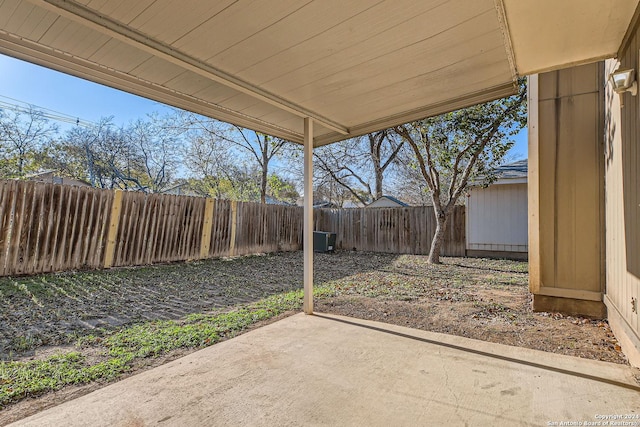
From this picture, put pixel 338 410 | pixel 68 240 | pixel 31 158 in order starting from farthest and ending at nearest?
pixel 31 158
pixel 68 240
pixel 338 410

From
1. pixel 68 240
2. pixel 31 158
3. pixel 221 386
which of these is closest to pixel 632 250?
pixel 221 386

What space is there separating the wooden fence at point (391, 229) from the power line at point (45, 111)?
11309mm

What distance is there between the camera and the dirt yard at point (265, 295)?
271cm

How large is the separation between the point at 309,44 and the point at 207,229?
21.5ft

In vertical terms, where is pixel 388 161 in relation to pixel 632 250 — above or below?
above

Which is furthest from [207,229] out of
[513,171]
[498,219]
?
[513,171]

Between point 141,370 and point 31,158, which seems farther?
A: point 31,158

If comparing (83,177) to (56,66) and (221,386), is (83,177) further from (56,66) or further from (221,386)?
(221,386)

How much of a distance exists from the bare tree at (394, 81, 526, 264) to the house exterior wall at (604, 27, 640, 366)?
3.76 m

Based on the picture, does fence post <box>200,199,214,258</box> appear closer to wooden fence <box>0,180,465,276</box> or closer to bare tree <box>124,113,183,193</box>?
wooden fence <box>0,180,465,276</box>

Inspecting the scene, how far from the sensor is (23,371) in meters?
2.12

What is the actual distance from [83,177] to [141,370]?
623 inches

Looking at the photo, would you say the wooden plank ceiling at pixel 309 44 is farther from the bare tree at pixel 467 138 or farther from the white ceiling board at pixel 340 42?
the bare tree at pixel 467 138

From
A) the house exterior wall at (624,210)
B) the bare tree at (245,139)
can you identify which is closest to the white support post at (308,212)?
the house exterior wall at (624,210)
